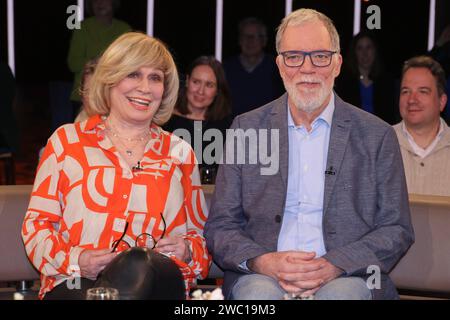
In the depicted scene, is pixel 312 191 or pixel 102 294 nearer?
pixel 102 294

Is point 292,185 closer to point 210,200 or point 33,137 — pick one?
point 210,200

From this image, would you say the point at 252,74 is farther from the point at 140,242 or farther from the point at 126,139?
the point at 140,242

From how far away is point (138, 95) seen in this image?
3.44 metres

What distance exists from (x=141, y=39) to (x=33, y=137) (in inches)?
290

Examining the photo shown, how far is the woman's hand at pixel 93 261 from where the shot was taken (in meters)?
3.14

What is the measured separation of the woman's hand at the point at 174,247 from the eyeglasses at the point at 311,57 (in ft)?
2.55

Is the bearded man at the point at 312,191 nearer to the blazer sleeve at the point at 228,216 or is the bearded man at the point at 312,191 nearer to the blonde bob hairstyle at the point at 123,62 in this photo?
the blazer sleeve at the point at 228,216

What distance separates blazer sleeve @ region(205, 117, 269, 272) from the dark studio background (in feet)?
15.7

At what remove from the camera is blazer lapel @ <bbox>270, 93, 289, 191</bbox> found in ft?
11.0

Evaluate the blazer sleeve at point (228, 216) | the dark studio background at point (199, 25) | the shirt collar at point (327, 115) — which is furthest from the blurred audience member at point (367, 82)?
the blazer sleeve at point (228, 216)

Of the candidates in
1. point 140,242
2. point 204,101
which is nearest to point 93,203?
point 140,242

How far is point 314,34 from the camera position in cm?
334

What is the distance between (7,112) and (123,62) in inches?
133
